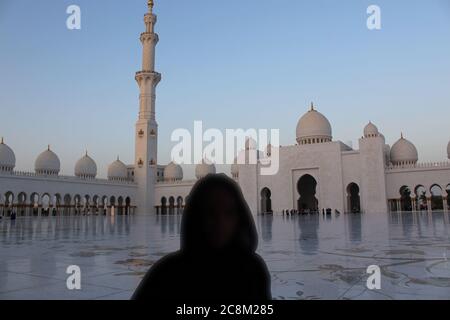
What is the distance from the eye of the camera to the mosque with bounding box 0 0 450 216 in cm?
2166

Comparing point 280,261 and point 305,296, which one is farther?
point 280,261

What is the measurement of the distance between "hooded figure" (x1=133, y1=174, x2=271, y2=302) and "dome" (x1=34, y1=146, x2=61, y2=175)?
29.3m

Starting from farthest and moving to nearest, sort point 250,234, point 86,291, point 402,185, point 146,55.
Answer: point 146,55, point 402,185, point 86,291, point 250,234

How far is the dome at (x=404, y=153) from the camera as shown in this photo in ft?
78.9

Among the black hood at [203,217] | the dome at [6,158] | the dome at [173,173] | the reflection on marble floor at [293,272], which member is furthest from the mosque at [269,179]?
the black hood at [203,217]

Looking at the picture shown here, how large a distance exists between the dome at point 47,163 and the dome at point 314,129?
17119 mm

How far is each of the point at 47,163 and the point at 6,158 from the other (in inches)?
107

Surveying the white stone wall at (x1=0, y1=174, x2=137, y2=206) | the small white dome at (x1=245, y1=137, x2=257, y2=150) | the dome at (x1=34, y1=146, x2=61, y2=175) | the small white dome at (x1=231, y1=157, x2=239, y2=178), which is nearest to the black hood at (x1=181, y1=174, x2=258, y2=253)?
the white stone wall at (x1=0, y1=174, x2=137, y2=206)

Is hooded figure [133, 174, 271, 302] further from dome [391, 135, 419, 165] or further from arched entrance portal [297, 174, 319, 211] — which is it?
arched entrance portal [297, 174, 319, 211]

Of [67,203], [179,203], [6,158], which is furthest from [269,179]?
[6,158]

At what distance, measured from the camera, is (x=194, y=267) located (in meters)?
1.15

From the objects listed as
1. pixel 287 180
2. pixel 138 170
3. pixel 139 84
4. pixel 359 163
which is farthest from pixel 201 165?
pixel 359 163

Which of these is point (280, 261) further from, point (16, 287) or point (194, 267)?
point (194, 267)

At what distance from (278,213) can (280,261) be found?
837 inches
